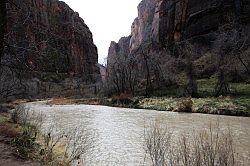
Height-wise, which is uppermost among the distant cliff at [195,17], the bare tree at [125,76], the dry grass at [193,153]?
the distant cliff at [195,17]

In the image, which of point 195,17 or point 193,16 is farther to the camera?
point 193,16

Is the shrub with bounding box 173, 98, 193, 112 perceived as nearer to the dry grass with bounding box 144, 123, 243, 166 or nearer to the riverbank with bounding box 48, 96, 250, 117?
the riverbank with bounding box 48, 96, 250, 117

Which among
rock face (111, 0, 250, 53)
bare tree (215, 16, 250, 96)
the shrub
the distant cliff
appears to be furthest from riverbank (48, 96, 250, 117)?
rock face (111, 0, 250, 53)

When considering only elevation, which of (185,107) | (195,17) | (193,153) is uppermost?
(195,17)

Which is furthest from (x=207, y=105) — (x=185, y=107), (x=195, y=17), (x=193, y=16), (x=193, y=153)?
(x=193, y=16)

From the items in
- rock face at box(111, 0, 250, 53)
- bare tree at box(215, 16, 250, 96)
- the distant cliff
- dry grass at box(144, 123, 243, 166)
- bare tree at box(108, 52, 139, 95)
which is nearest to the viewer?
dry grass at box(144, 123, 243, 166)

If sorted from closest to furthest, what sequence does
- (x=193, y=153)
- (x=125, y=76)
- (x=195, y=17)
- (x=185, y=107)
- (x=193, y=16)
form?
(x=193, y=153) → (x=185, y=107) → (x=125, y=76) → (x=195, y=17) → (x=193, y=16)

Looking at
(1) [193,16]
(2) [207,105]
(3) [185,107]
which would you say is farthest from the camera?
(1) [193,16]

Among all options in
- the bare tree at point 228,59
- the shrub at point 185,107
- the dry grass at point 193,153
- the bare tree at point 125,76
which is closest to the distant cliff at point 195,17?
the bare tree at point 228,59

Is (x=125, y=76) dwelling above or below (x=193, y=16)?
below

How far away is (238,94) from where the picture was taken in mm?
39250

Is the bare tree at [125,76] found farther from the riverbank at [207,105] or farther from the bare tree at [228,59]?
the bare tree at [228,59]

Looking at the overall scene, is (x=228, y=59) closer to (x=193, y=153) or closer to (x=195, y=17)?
(x=195, y=17)

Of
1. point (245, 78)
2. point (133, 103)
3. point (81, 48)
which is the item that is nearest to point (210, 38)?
point (245, 78)
